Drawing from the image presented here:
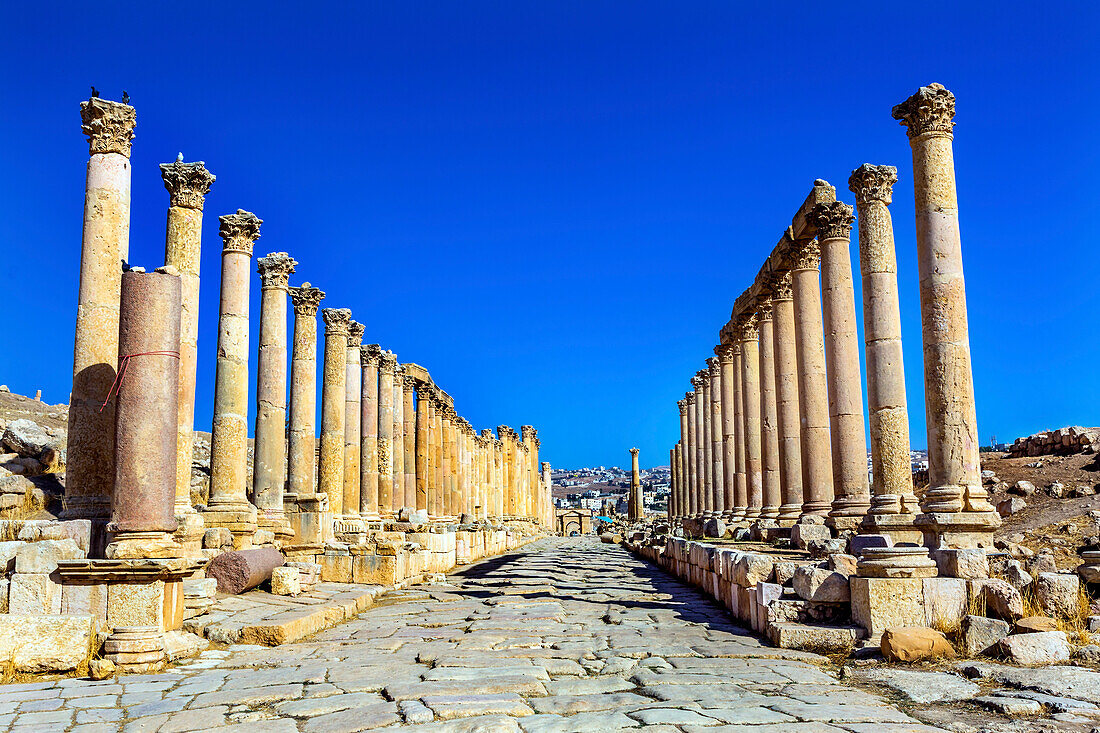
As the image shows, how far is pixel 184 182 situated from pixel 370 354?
40.8 feet

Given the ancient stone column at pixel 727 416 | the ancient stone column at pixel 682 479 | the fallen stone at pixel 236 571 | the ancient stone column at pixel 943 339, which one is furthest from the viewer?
the ancient stone column at pixel 682 479

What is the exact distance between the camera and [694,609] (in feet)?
40.8

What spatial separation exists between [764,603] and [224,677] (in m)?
5.37

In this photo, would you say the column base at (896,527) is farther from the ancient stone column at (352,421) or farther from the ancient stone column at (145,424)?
the ancient stone column at (352,421)

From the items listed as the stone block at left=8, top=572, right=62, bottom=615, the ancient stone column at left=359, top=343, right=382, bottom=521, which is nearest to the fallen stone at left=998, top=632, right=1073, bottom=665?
the stone block at left=8, top=572, right=62, bottom=615

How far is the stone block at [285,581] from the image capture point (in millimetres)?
12719

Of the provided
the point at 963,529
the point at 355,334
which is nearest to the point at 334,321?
the point at 355,334

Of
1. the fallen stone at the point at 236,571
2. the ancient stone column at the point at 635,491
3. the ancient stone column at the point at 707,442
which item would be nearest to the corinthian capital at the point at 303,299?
the fallen stone at the point at 236,571

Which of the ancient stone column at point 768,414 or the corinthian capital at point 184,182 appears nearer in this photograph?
the corinthian capital at point 184,182

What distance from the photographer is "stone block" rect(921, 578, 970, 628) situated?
852 centimetres

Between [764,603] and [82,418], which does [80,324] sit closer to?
[82,418]

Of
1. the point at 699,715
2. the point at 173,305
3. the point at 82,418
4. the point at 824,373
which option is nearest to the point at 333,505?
the point at 82,418

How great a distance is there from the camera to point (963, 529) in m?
11.5

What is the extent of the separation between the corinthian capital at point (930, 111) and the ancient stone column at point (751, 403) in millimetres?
12440
